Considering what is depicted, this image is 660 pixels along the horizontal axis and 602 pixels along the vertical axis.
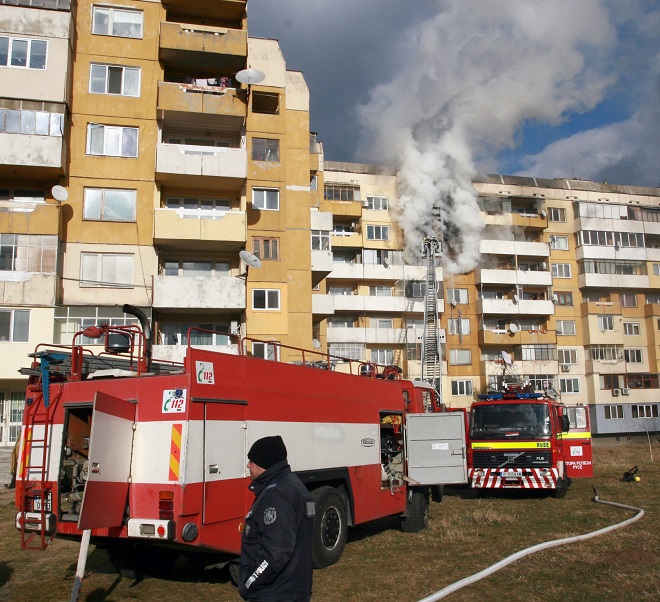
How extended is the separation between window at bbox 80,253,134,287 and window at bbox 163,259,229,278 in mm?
2329

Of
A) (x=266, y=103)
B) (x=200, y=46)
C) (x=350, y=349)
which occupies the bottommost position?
(x=350, y=349)

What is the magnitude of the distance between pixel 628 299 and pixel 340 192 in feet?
85.2

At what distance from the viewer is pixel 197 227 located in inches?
1083

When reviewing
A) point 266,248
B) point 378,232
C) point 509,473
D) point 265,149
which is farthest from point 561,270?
point 509,473

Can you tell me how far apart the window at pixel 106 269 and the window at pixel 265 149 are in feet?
23.9

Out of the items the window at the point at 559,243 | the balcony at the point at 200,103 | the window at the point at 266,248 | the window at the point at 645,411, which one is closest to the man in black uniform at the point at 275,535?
the window at the point at 266,248

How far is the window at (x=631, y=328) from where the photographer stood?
55094 mm

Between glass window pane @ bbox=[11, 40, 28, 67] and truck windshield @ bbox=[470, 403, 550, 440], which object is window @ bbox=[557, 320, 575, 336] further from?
glass window pane @ bbox=[11, 40, 28, 67]

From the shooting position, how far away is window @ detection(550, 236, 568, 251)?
55.0 m

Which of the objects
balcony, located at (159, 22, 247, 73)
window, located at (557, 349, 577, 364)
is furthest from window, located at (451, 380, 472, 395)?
balcony, located at (159, 22, 247, 73)

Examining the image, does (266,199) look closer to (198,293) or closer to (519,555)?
(198,293)

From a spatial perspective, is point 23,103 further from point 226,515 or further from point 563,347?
point 563,347

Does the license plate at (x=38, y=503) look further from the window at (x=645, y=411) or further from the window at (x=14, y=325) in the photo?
the window at (x=645, y=411)

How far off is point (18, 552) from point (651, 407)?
53.0m
